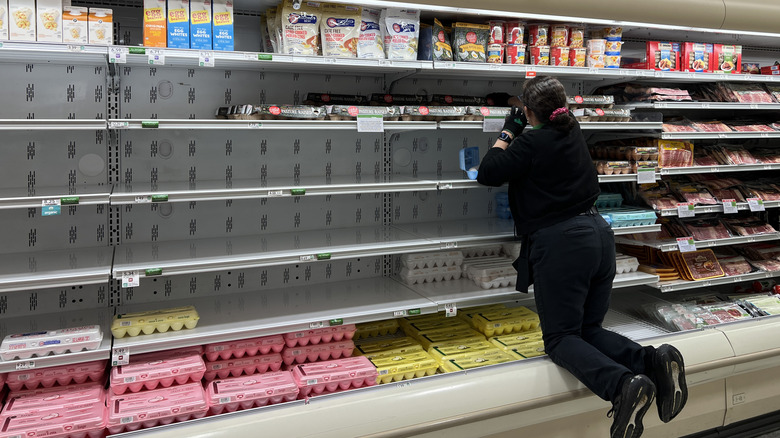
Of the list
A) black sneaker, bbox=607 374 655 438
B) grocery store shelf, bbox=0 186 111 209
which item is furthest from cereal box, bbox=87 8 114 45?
black sneaker, bbox=607 374 655 438

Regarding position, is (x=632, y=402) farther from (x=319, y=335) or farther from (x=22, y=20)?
(x=22, y=20)

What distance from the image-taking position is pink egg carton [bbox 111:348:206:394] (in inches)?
104

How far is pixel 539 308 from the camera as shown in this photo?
9.78 ft

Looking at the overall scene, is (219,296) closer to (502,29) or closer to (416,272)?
(416,272)

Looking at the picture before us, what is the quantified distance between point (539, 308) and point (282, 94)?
5.96 feet

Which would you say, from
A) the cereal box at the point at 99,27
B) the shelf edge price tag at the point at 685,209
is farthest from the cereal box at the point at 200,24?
the shelf edge price tag at the point at 685,209

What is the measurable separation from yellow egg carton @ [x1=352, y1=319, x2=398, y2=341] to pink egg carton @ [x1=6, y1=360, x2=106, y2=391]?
1.35 metres

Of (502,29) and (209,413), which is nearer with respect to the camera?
(209,413)

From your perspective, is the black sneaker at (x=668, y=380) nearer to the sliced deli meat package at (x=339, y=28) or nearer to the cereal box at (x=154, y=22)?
the sliced deli meat package at (x=339, y=28)

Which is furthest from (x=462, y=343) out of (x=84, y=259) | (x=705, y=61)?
(x=705, y=61)

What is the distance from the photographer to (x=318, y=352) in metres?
3.08

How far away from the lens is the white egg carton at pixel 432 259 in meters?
3.56

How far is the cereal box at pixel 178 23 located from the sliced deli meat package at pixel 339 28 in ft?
2.08

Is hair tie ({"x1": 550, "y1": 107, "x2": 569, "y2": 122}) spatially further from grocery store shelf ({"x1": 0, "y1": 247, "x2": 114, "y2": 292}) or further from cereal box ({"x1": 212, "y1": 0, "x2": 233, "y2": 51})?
grocery store shelf ({"x1": 0, "y1": 247, "x2": 114, "y2": 292})
